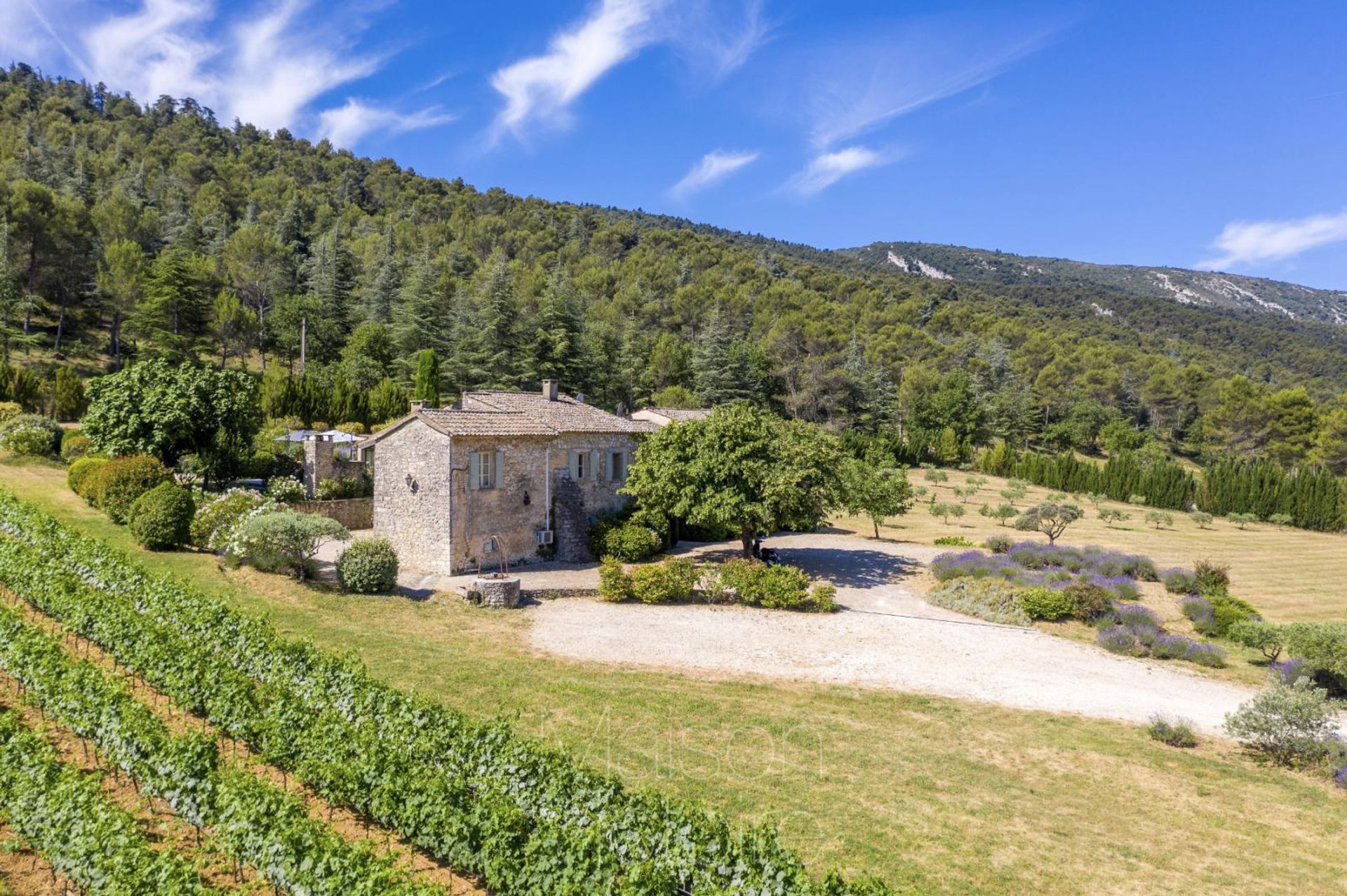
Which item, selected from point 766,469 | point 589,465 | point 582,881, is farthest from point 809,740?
point 589,465

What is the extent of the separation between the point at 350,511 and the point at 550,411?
9.06 metres

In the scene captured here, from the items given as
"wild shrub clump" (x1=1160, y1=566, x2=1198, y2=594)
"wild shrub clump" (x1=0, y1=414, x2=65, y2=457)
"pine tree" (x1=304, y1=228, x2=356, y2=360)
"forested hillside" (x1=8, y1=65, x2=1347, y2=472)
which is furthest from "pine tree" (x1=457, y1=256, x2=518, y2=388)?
"wild shrub clump" (x1=1160, y1=566, x2=1198, y2=594)

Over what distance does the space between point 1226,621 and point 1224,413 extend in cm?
6294

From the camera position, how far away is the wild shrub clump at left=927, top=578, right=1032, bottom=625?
22.3m

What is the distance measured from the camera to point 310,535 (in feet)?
61.9

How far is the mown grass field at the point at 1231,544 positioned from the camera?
1056 inches

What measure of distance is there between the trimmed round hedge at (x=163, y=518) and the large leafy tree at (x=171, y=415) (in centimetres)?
633

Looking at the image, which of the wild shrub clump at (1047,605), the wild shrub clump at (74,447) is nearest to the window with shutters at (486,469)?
the wild shrub clump at (1047,605)

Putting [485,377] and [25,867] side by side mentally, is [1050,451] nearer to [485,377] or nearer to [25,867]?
[485,377]

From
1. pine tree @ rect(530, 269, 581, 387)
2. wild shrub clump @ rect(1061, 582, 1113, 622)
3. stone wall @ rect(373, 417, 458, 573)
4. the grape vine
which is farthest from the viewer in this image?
pine tree @ rect(530, 269, 581, 387)

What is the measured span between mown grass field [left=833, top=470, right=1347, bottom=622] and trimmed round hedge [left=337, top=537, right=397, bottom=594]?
973 inches

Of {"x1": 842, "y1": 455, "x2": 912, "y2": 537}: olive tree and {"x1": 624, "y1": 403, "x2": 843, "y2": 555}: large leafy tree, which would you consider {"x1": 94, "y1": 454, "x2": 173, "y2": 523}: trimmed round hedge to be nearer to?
{"x1": 624, "y1": 403, "x2": 843, "y2": 555}: large leafy tree

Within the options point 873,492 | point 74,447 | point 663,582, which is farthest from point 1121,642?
point 74,447

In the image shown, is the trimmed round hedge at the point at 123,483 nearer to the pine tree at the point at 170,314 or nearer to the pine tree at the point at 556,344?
the pine tree at the point at 556,344
